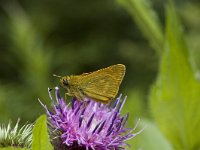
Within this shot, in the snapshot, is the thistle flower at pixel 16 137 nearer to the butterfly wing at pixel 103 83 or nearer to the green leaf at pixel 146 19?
the butterfly wing at pixel 103 83

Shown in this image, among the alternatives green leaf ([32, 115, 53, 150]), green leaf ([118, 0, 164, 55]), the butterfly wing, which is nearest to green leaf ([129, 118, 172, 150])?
green leaf ([118, 0, 164, 55])

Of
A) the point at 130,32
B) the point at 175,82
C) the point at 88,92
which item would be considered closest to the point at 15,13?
the point at 130,32

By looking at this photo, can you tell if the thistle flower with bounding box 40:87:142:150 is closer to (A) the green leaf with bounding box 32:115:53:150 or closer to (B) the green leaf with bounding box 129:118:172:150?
(A) the green leaf with bounding box 32:115:53:150

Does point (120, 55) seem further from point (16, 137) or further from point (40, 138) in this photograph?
point (40, 138)

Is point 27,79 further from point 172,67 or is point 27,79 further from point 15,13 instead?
point 172,67

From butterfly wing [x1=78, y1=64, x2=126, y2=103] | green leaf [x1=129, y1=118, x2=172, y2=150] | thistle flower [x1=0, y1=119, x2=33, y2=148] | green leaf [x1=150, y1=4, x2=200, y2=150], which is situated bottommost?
green leaf [x1=129, y1=118, x2=172, y2=150]

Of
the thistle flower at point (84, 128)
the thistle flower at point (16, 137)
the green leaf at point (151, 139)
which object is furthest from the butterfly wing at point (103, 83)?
the green leaf at point (151, 139)
